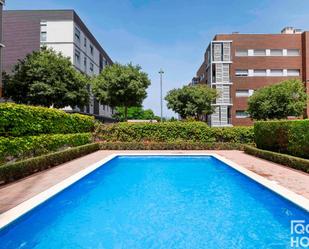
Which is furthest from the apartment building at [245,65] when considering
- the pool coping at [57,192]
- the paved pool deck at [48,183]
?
the pool coping at [57,192]

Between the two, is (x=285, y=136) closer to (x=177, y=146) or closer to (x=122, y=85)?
(x=177, y=146)

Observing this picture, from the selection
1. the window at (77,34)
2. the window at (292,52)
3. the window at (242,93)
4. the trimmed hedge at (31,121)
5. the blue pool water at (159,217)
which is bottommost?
the blue pool water at (159,217)

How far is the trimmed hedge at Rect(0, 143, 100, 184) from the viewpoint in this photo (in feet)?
28.2

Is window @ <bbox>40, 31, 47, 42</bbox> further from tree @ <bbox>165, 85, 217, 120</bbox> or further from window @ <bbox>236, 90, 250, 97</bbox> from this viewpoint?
window @ <bbox>236, 90, 250, 97</bbox>

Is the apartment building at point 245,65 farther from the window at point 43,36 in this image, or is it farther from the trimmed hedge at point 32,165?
the trimmed hedge at point 32,165

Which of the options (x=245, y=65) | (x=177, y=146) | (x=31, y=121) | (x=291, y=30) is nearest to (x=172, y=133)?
(x=177, y=146)

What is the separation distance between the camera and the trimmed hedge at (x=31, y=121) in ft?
31.4

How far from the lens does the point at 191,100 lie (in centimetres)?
3541

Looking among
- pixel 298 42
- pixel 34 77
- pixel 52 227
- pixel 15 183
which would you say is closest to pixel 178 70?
pixel 34 77

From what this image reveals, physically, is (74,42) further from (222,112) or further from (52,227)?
(52,227)

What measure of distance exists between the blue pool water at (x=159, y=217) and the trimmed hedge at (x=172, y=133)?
13.1m

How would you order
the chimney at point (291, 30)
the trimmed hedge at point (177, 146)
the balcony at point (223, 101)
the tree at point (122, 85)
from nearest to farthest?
the trimmed hedge at point (177, 146)
the tree at point (122, 85)
the balcony at point (223, 101)
the chimney at point (291, 30)

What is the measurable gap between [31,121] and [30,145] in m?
1.09

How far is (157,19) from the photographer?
20.0 metres
